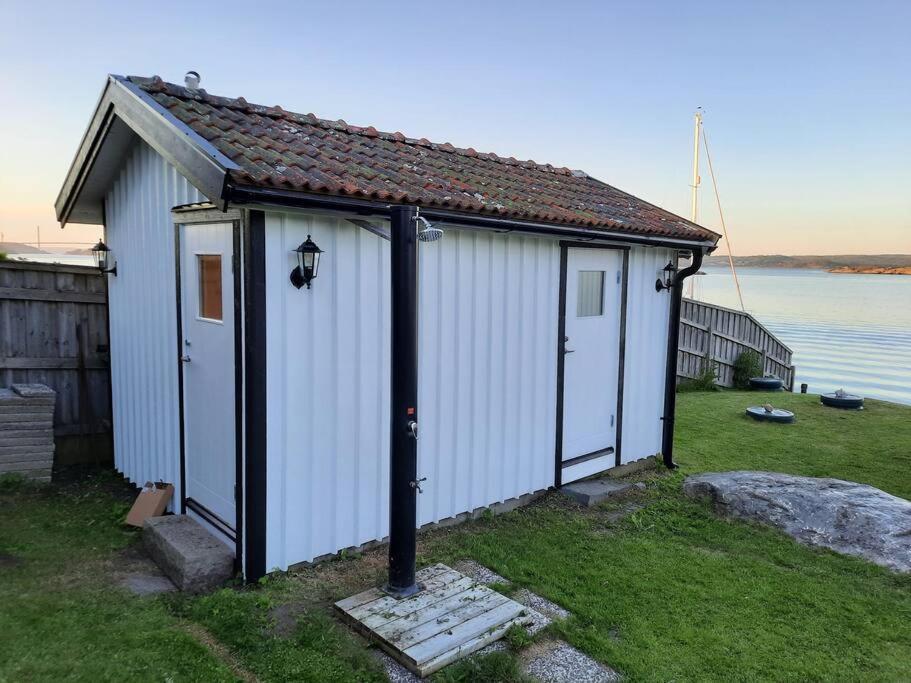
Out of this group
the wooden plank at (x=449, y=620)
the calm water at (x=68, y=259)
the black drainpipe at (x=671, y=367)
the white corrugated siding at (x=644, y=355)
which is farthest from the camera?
the black drainpipe at (x=671, y=367)

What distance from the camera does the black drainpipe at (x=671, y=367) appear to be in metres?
7.04

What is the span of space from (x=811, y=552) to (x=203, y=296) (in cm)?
511

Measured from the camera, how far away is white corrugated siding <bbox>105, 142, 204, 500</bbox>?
497 centimetres

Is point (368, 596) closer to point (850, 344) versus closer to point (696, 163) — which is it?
point (696, 163)

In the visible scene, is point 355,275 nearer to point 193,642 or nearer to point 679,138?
point 193,642

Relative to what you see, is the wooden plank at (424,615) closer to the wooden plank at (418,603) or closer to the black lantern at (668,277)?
the wooden plank at (418,603)

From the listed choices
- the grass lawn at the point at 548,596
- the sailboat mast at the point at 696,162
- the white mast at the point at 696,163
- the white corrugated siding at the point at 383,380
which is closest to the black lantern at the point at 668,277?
the white corrugated siding at the point at 383,380

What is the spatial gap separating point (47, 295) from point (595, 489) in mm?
6045

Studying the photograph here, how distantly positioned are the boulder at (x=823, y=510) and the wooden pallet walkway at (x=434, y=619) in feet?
9.43

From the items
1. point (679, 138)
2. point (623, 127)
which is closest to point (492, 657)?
point (623, 127)

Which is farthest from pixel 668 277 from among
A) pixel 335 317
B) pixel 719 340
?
pixel 719 340

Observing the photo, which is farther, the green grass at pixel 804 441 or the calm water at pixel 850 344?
the calm water at pixel 850 344

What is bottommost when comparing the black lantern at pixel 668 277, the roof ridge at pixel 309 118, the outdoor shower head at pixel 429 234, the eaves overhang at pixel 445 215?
the black lantern at pixel 668 277

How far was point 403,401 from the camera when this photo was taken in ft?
11.7
